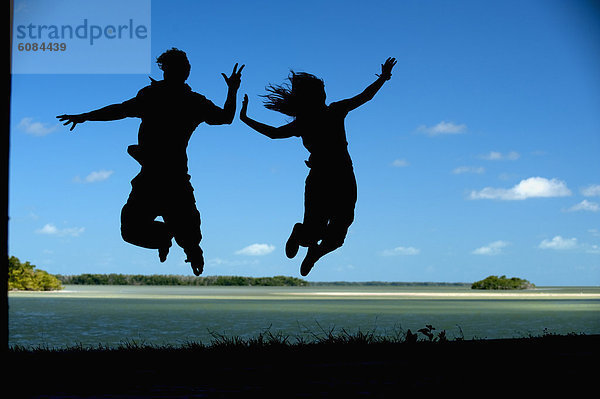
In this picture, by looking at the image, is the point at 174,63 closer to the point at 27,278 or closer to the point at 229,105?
the point at 229,105

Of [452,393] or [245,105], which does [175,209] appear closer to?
[245,105]

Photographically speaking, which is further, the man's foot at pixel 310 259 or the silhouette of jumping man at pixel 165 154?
the man's foot at pixel 310 259

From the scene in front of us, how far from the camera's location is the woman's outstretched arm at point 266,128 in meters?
7.42

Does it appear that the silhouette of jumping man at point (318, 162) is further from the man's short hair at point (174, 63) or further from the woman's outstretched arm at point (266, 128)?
the man's short hair at point (174, 63)

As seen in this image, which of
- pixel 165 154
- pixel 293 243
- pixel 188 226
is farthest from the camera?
pixel 293 243

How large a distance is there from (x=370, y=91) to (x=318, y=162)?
1224 mm

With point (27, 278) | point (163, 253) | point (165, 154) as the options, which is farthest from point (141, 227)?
point (27, 278)

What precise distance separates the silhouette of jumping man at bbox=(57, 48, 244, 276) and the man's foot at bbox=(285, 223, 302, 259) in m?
0.94

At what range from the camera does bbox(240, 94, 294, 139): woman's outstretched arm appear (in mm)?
7422

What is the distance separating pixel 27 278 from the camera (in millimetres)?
63188

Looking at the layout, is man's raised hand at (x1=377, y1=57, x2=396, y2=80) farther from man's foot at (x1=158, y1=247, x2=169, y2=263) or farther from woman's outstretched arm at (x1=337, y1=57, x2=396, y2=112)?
man's foot at (x1=158, y1=247, x2=169, y2=263)

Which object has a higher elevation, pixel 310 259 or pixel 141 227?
pixel 141 227

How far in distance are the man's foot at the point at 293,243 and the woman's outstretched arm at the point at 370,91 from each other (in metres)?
1.43

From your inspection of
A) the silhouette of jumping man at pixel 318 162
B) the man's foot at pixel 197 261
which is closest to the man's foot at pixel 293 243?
the silhouette of jumping man at pixel 318 162
